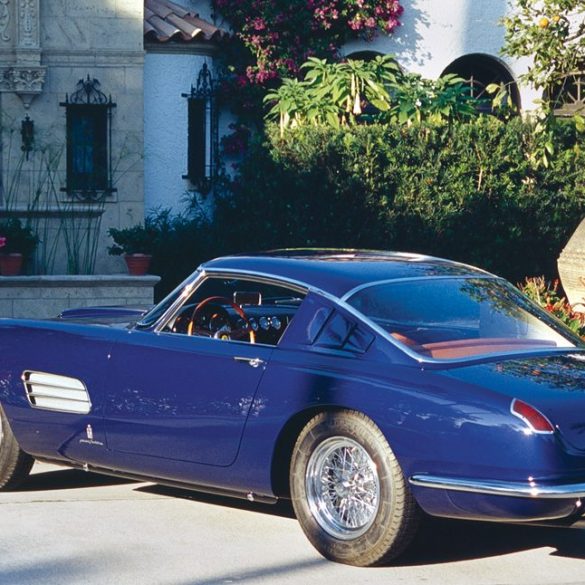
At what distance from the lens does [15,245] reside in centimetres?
1683

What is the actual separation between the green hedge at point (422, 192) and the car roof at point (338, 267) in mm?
8736

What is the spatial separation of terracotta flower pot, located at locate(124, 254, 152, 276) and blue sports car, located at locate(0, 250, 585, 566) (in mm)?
8419

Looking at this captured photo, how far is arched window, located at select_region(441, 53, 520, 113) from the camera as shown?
2242 cm

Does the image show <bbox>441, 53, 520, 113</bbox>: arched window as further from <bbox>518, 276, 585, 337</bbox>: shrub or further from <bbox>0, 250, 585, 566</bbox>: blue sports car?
<bbox>0, 250, 585, 566</bbox>: blue sports car

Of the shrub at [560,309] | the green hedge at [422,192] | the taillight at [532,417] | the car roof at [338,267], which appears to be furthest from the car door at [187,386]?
the green hedge at [422,192]

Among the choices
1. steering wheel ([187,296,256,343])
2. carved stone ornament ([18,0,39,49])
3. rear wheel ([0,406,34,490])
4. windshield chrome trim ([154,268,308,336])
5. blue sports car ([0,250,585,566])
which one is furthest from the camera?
carved stone ornament ([18,0,39,49])

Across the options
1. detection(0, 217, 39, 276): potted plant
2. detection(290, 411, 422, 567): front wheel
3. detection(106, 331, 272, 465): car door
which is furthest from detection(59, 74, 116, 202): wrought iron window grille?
detection(290, 411, 422, 567): front wheel

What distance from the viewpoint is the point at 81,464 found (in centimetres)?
788

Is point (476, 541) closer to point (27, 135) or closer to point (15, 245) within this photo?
point (15, 245)

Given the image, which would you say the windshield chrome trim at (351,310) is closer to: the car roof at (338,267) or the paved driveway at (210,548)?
the car roof at (338,267)

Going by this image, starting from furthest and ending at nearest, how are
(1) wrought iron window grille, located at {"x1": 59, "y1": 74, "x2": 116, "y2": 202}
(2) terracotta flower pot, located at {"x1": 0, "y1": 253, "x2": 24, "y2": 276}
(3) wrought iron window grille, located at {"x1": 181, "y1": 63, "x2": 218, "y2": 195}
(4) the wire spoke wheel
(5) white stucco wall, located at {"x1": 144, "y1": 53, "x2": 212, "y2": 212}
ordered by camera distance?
(3) wrought iron window grille, located at {"x1": 181, "y1": 63, "x2": 218, "y2": 195}
(5) white stucco wall, located at {"x1": 144, "y1": 53, "x2": 212, "y2": 212}
(1) wrought iron window grille, located at {"x1": 59, "y1": 74, "x2": 116, "y2": 202}
(2) terracotta flower pot, located at {"x1": 0, "y1": 253, "x2": 24, "y2": 276}
(4) the wire spoke wheel

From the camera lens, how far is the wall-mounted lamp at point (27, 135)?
1814 cm

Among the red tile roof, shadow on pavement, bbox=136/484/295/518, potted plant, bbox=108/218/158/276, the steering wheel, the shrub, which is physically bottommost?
shadow on pavement, bbox=136/484/295/518

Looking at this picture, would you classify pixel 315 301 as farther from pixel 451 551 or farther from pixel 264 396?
pixel 451 551
